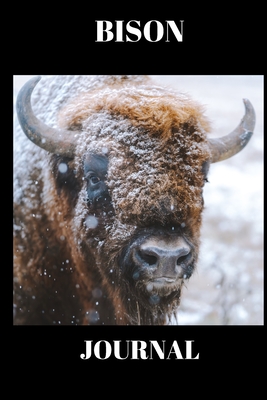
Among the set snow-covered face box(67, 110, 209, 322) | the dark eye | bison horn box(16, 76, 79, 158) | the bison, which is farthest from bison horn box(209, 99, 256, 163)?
bison horn box(16, 76, 79, 158)

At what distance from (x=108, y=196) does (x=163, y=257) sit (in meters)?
0.70

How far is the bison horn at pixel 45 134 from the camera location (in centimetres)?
390

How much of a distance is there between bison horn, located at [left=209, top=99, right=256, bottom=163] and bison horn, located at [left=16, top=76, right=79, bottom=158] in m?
1.15

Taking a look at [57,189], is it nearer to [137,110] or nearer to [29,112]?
[29,112]

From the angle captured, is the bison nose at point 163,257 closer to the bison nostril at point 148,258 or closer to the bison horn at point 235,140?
the bison nostril at point 148,258

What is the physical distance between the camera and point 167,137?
352cm

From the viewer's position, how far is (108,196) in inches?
142

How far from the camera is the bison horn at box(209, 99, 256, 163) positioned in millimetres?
4082

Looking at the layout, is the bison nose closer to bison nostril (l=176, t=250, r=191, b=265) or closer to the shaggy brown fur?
bison nostril (l=176, t=250, r=191, b=265)

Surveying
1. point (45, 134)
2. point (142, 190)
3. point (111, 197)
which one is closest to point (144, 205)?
point (142, 190)

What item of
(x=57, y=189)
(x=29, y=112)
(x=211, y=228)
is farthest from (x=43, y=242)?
(x=211, y=228)

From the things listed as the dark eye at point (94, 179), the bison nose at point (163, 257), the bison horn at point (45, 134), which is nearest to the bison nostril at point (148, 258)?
the bison nose at point (163, 257)

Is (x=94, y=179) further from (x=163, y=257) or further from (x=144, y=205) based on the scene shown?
(x=163, y=257)

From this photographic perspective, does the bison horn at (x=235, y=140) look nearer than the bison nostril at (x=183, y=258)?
No
